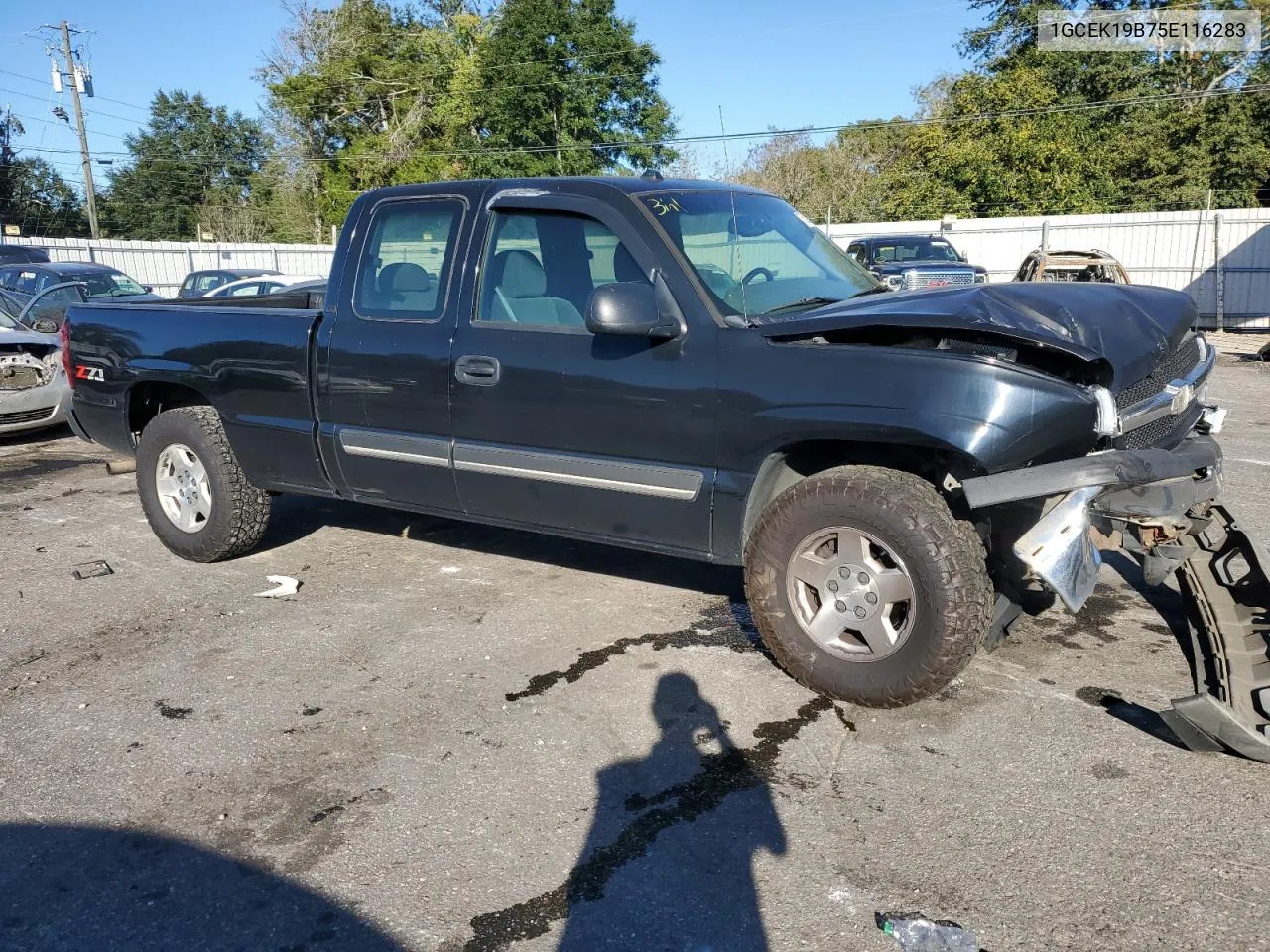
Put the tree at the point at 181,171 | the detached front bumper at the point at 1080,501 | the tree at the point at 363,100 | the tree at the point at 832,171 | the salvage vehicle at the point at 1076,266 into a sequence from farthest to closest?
the tree at the point at 181,171 < the tree at the point at 363,100 < the tree at the point at 832,171 < the salvage vehicle at the point at 1076,266 < the detached front bumper at the point at 1080,501

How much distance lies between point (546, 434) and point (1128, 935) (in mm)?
2739

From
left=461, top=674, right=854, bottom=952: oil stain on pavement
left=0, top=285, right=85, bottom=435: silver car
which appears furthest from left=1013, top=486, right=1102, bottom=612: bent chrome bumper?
left=0, top=285, right=85, bottom=435: silver car

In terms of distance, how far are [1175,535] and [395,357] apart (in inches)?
130

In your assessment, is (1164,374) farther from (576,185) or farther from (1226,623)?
(576,185)

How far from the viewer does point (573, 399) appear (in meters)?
4.17

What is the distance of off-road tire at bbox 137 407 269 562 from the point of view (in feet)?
18.0

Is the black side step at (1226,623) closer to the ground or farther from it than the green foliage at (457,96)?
closer to the ground

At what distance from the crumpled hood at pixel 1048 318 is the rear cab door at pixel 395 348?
61.0 inches

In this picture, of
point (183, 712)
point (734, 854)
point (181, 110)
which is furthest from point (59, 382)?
point (181, 110)

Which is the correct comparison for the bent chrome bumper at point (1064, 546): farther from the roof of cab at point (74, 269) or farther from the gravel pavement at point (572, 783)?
the roof of cab at point (74, 269)

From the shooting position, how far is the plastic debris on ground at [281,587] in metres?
5.27

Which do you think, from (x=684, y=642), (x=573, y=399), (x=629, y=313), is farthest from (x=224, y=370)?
(x=684, y=642)

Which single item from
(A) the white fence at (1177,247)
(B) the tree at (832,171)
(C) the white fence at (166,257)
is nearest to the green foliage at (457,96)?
(B) the tree at (832,171)

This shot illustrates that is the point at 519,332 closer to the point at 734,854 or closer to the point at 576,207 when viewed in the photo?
the point at 576,207
